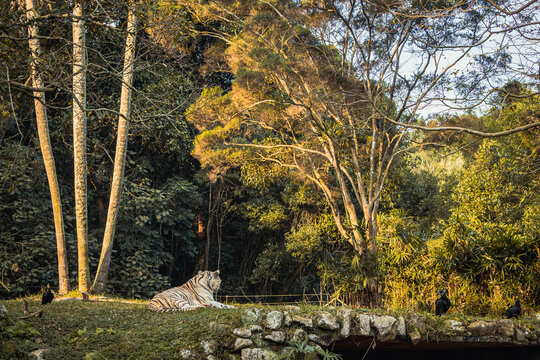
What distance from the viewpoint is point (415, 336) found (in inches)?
243

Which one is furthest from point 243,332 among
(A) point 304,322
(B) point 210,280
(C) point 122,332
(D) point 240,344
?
(B) point 210,280

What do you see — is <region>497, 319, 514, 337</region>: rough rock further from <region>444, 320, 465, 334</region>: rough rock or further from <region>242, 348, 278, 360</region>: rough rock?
<region>242, 348, 278, 360</region>: rough rock

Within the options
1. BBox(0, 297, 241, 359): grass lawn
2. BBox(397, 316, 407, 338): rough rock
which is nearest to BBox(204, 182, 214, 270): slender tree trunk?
BBox(0, 297, 241, 359): grass lawn

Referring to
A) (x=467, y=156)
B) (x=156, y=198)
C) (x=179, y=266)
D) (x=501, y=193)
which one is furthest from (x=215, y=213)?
(x=467, y=156)

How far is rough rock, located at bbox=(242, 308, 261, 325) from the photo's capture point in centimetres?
562

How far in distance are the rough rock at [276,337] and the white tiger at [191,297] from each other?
143cm

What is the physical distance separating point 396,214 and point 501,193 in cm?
541

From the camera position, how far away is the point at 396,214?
1026cm

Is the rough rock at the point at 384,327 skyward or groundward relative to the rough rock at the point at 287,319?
groundward

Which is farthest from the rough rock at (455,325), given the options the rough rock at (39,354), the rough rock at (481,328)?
the rough rock at (39,354)

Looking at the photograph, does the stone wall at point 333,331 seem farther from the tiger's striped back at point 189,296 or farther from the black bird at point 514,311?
the tiger's striped back at point 189,296

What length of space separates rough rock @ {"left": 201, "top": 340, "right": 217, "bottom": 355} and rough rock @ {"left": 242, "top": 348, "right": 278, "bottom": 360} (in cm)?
34

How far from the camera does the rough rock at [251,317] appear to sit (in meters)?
5.62

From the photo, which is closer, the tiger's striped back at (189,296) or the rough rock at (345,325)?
the rough rock at (345,325)
